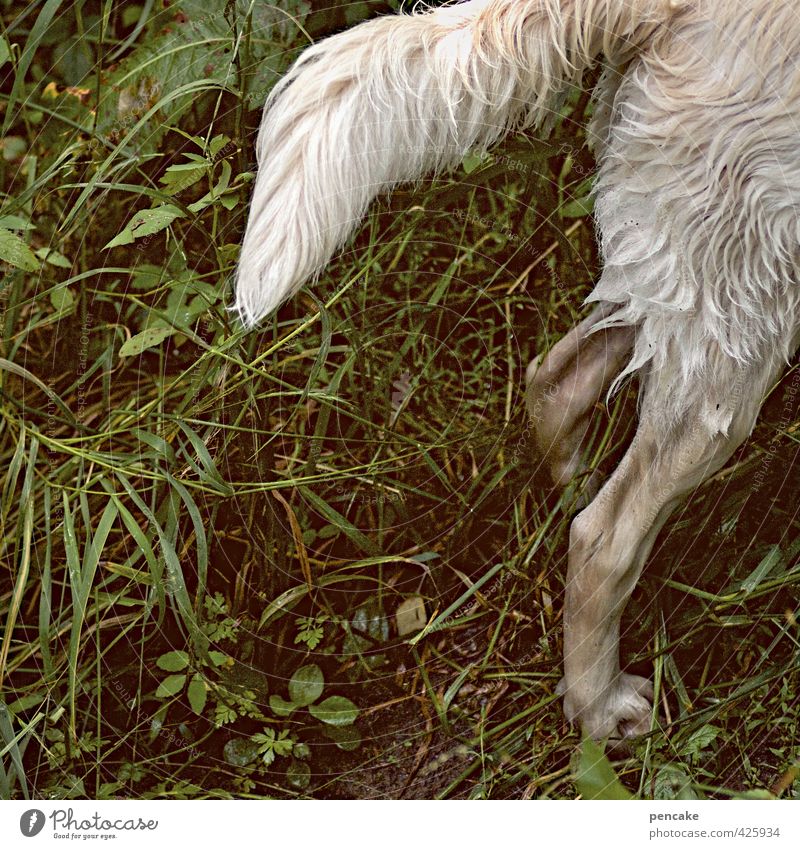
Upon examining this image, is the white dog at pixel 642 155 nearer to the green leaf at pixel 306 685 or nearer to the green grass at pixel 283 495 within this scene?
the green grass at pixel 283 495

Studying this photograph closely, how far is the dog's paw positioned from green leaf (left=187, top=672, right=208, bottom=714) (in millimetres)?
546

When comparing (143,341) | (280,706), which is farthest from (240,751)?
(143,341)

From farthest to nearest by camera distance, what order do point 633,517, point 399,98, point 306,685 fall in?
point 306,685 → point 633,517 → point 399,98

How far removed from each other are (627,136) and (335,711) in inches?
36.0

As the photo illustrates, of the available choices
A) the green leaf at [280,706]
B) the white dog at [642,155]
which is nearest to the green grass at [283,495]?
the green leaf at [280,706]

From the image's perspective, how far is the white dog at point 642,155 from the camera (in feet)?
3.14

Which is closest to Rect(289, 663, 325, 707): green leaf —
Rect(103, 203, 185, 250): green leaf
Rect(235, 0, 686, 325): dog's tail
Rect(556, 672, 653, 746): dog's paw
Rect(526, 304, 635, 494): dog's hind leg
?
Rect(556, 672, 653, 746): dog's paw

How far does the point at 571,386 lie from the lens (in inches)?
49.5

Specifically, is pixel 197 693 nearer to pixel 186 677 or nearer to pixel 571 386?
pixel 186 677

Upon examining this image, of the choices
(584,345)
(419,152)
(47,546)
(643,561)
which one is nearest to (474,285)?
(584,345)

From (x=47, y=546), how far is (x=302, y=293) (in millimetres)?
542

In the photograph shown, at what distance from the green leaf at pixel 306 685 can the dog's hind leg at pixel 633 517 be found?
38cm
